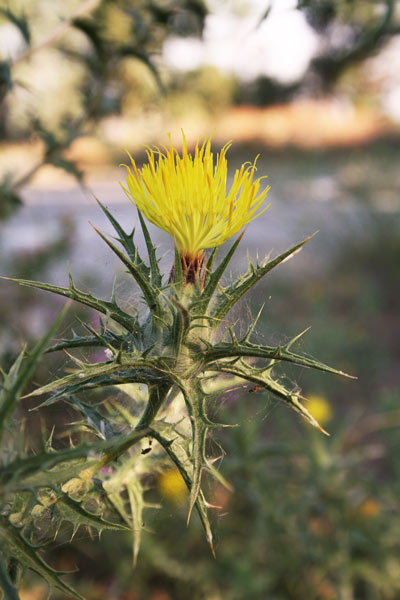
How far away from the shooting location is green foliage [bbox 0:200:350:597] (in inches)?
27.9

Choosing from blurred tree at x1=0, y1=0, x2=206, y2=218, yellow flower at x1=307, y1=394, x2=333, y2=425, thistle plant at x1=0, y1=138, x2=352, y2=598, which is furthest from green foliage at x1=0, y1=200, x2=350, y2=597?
yellow flower at x1=307, y1=394, x2=333, y2=425

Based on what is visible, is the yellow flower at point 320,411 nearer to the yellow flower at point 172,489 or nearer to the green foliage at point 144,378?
the yellow flower at point 172,489

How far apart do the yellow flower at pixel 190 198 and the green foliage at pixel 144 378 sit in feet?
0.16

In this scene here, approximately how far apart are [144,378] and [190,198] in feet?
0.97

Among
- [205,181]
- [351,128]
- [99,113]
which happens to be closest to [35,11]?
[99,113]

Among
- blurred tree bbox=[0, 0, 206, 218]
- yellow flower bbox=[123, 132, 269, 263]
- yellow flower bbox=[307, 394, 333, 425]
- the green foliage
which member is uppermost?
blurred tree bbox=[0, 0, 206, 218]

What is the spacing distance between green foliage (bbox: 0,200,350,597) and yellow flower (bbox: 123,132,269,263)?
47 millimetres

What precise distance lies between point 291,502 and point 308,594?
55cm

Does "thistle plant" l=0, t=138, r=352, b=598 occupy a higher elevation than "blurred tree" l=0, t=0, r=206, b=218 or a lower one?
lower

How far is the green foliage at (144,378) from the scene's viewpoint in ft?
2.33

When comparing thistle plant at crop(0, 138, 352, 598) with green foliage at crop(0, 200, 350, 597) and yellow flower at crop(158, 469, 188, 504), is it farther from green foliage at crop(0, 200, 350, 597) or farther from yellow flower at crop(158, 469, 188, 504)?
yellow flower at crop(158, 469, 188, 504)

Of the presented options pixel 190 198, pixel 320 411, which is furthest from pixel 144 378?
pixel 320 411

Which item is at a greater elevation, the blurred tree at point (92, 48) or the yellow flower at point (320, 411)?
the blurred tree at point (92, 48)


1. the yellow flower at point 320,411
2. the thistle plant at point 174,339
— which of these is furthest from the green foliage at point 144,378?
the yellow flower at point 320,411
